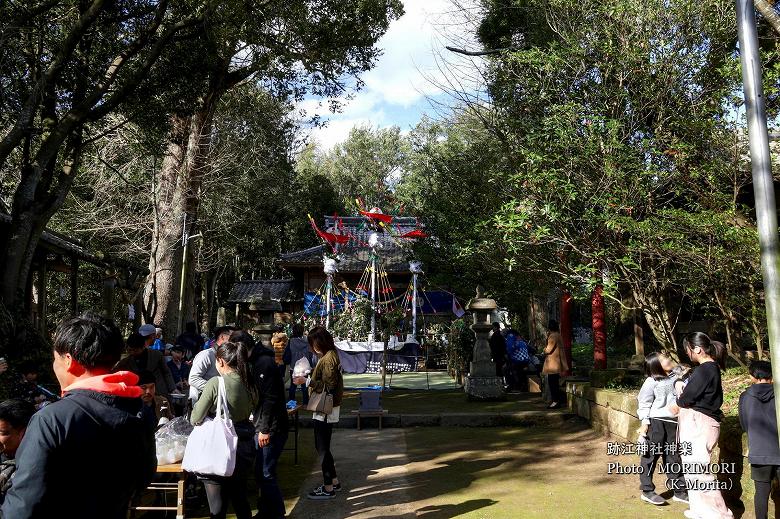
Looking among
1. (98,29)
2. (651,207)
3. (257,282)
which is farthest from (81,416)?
(257,282)

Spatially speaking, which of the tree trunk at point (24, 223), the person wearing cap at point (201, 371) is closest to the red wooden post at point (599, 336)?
the person wearing cap at point (201, 371)

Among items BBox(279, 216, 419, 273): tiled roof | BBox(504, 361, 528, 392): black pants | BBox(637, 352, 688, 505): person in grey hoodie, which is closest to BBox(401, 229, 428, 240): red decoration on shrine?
BBox(504, 361, 528, 392): black pants

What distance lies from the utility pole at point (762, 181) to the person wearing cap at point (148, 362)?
214 inches

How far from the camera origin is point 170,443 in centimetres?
527

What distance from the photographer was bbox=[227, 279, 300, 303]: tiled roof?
3090 cm

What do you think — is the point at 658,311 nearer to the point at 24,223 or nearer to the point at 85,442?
the point at 85,442

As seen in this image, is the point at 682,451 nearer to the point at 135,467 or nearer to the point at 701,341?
the point at 701,341

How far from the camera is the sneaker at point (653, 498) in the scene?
598 cm

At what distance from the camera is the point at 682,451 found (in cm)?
549

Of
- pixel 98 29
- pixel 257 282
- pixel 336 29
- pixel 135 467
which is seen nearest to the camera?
pixel 135 467

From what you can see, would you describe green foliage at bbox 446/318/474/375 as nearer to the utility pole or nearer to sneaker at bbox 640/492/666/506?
sneaker at bbox 640/492/666/506

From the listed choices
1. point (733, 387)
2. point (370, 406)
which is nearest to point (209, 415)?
point (370, 406)

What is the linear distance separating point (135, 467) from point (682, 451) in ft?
15.4

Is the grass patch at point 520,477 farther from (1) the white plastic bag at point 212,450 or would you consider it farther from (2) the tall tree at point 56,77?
(2) the tall tree at point 56,77
